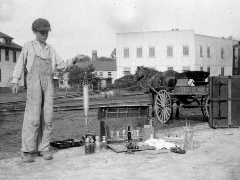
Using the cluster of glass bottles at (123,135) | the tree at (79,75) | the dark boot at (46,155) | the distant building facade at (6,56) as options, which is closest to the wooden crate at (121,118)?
the cluster of glass bottles at (123,135)

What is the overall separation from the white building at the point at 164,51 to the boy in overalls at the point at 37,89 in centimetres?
3907

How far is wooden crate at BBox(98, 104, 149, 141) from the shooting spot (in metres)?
8.10

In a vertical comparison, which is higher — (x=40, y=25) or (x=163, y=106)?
(x=40, y=25)

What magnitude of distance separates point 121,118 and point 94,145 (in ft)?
4.58

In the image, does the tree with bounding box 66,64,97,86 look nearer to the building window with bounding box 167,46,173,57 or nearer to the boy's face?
the building window with bounding box 167,46,173,57

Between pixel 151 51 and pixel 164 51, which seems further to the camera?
pixel 151 51

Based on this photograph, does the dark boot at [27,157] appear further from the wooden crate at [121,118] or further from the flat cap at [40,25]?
the flat cap at [40,25]

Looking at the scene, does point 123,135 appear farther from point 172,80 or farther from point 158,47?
point 158,47

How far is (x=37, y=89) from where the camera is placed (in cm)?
639

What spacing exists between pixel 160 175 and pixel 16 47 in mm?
50258

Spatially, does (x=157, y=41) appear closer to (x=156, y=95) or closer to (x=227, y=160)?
(x=156, y=95)

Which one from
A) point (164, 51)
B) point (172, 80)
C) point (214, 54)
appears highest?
point (164, 51)

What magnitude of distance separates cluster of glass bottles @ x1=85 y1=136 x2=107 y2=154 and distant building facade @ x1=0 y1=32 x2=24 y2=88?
4439 cm

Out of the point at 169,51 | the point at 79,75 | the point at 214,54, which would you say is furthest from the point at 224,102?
the point at 79,75
